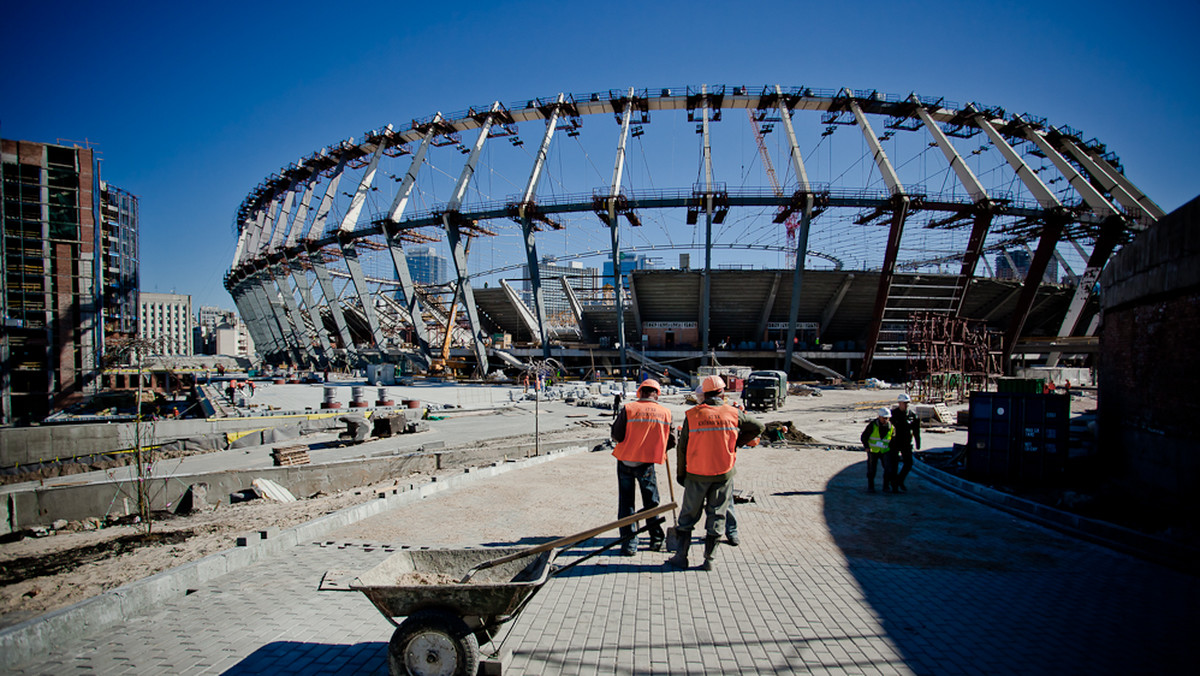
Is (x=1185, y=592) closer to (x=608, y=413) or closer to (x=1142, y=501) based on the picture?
(x=1142, y=501)

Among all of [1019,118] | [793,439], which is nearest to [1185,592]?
[793,439]

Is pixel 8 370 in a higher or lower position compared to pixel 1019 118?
lower

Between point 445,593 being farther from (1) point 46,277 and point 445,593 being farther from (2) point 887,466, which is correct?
(1) point 46,277

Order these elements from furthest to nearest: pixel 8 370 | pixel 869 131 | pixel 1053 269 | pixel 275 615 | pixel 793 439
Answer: pixel 1053 269 < pixel 869 131 < pixel 8 370 < pixel 793 439 < pixel 275 615

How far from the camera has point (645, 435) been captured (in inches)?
196

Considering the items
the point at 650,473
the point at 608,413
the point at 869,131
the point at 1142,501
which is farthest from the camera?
the point at 869,131

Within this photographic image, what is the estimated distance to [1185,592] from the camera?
414 cm

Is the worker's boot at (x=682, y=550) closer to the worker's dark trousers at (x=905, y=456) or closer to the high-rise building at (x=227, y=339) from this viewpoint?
the worker's dark trousers at (x=905, y=456)

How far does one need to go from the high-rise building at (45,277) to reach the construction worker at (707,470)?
120ft

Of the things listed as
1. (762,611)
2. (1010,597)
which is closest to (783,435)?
(1010,597)

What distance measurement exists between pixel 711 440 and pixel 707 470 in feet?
0.89

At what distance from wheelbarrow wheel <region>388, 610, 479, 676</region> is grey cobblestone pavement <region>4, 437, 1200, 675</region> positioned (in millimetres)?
481

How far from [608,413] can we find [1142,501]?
1588 centimetres

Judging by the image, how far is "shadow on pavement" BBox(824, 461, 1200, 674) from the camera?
3258 mm
